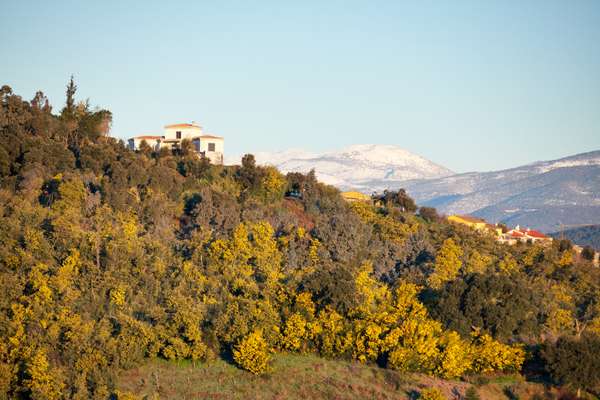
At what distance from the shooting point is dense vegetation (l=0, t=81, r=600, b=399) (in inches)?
1438

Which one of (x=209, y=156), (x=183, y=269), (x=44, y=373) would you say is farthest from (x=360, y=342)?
(x=209, y=156)

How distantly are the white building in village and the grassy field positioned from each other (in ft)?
105

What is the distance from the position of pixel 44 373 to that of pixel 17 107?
33.6 m

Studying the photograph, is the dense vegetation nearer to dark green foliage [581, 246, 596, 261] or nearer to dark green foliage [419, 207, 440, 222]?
dark green foliage [419, 207, 440, 222]

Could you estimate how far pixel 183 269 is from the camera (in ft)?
143

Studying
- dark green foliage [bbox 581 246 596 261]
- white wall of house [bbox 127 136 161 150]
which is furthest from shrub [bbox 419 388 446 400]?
white wall of house [bbox 127 136 161 150]

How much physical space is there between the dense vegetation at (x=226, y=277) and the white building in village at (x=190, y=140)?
20.5 ft

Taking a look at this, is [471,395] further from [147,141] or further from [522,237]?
[522,237]

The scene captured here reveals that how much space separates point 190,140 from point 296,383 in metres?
35.3

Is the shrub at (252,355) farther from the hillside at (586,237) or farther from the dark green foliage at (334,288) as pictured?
the hillside at (586,237)

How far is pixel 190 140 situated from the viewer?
66.8m

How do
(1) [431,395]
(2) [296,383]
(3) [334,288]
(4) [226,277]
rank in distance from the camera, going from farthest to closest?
(4) [226,277], (3) [334,288], (2) [296,383], (1) [431,395]

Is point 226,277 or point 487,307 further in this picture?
point 226,277

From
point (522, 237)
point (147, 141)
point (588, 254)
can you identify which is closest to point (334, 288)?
point (147, 141)
